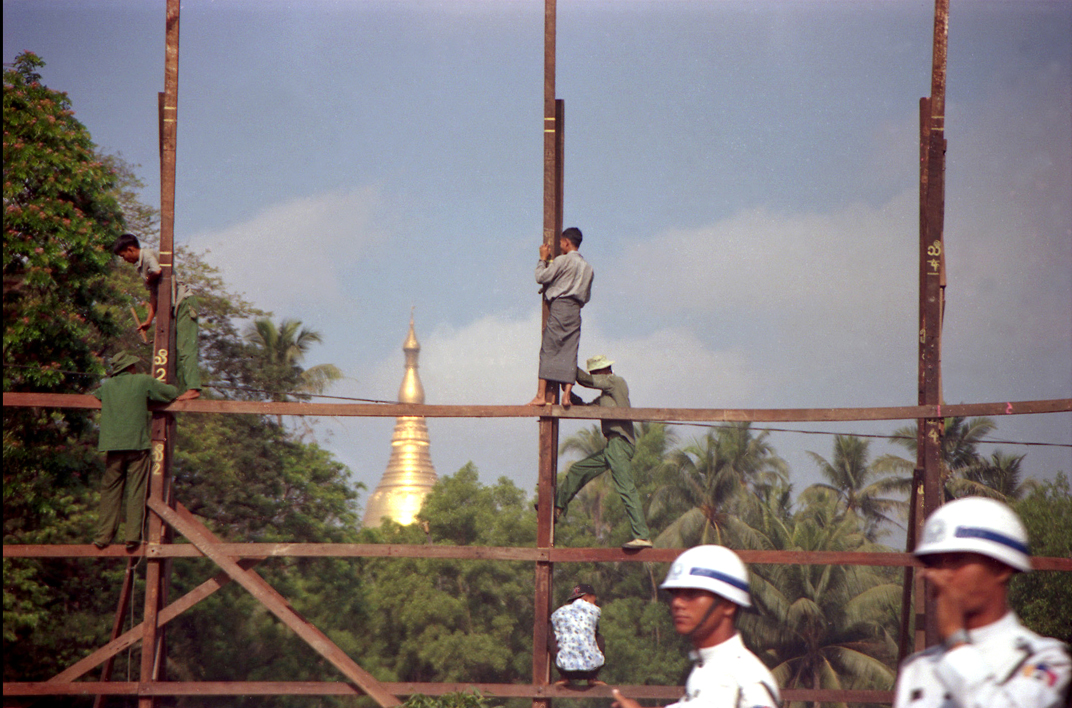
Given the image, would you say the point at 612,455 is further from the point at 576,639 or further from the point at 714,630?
the point at 714,630

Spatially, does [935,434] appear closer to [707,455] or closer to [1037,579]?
[1037,579]

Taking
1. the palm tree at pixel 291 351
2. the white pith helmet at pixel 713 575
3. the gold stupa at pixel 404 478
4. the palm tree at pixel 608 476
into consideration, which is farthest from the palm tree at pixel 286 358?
the gold stupa at pixel 404 478

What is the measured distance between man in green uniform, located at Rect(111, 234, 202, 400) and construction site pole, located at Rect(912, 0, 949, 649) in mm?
5747

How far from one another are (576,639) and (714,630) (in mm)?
4757

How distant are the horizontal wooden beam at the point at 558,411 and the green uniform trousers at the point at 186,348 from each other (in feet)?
1.00

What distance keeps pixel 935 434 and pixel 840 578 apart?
31.9m

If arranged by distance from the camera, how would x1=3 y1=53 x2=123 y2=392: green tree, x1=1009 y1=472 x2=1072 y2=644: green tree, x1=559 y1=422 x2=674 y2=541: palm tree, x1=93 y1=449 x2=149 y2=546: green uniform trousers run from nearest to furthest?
x1=93 y1=449 x2=149 y2=546: green uniform trousers
x1=3 y1=53 x2=123 y2=392: green tree
x1=1009 y1=472 x2=1072 y2=644: green tree
x1=559 y1=422 x2=674 y2=541: palm tree

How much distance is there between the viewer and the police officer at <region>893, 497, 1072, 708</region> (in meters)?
2.62

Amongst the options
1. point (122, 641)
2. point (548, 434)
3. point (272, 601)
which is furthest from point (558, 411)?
point (122, 641)

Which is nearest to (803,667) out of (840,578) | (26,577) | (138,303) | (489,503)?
(840,578)

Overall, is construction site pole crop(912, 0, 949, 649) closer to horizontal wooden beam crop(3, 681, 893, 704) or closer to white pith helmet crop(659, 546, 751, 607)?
horizontal wooden beam crop(3, 681, 893, 704)

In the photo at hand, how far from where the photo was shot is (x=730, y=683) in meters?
3.38

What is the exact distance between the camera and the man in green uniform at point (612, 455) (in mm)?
8711

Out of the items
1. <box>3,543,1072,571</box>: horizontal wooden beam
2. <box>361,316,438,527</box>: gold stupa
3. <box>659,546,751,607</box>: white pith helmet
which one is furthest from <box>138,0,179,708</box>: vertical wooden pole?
<box>361,316,438,527</box>: gold stupa
